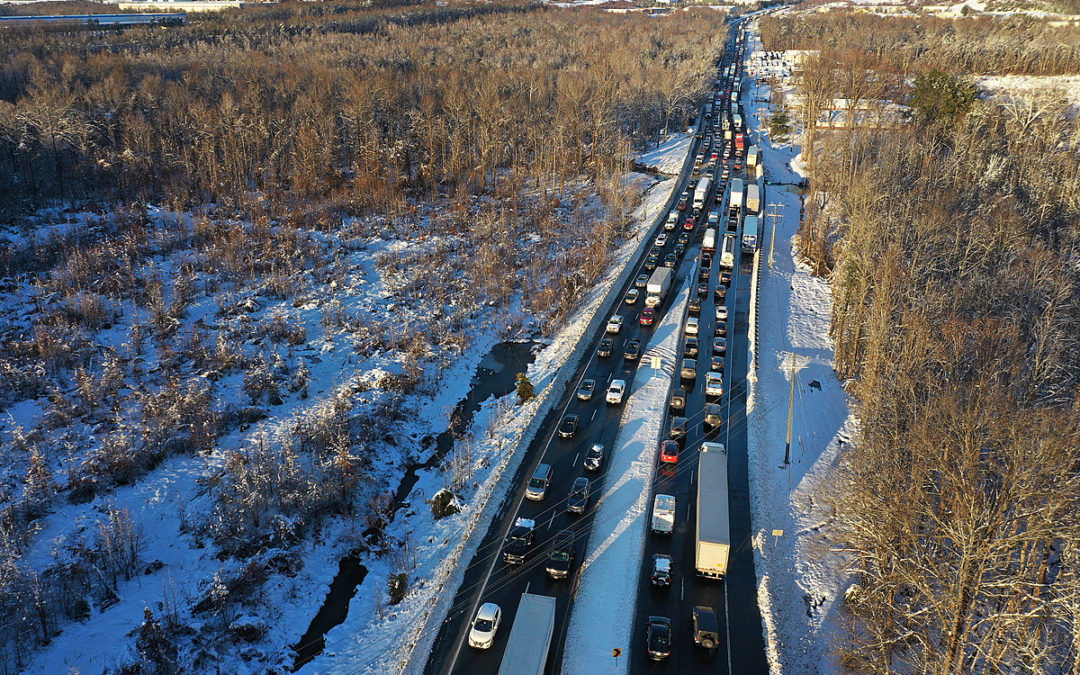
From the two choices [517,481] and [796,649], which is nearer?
[796,649]

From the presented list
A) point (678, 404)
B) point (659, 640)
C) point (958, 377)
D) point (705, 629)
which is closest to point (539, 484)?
point (659, 640)

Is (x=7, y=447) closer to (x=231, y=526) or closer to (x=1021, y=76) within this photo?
(x=231, y=526)

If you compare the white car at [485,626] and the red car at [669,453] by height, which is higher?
the red car at [669,453]

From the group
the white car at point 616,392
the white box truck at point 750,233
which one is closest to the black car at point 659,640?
the white car at point 616,392

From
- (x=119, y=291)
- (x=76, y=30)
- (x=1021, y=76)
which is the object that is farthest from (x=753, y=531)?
(x=76, y=30)

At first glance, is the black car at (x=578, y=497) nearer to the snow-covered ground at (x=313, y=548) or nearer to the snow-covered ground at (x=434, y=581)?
the snow-covered ground at (x=434, y=581)

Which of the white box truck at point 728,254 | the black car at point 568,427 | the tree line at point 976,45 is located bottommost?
the black car at point 568,427
